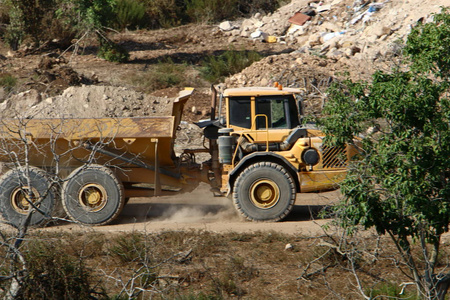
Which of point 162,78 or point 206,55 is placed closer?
point 162,78

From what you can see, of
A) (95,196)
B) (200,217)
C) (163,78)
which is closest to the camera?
(95,196)

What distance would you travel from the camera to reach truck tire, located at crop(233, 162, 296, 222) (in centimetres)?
1038

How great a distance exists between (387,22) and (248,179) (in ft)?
49.9

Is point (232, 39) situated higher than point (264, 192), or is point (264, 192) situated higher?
point (232, 39)

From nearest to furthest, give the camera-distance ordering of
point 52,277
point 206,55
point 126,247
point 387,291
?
point 52,277 < point 387,291 < point 126,247 < point 206,55

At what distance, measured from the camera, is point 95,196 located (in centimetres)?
1060

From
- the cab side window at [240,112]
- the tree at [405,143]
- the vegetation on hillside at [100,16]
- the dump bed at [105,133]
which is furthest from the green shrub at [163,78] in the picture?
the tree at [405,143]

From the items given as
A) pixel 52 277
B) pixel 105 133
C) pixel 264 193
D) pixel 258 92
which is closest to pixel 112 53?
pixel 105 133

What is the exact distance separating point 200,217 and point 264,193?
165 centimetres

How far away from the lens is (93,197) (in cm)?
1060

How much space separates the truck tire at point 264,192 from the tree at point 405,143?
3900 mm

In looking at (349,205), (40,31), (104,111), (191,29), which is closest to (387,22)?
(191,29)

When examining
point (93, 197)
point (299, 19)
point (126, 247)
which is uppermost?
point (299, 19)

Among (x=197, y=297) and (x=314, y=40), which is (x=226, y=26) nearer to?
(x=314, y=40)
